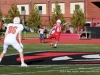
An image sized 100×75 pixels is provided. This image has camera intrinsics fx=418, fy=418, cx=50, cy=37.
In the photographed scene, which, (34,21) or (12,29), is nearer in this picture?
(12,29)

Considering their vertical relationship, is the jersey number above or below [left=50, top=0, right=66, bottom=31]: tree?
above

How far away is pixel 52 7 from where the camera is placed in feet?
200

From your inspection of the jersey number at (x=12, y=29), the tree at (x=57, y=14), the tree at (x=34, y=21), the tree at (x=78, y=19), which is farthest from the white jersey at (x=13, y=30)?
the tree at (x=34, y=21)

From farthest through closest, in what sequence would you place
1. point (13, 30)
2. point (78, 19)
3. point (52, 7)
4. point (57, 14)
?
point (52, 7)
point (57, 14)
point (78, 19)
point (13, 30)

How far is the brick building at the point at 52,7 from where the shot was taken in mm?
59000

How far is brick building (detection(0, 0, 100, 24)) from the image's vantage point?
194 feet

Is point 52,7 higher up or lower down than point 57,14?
higher up

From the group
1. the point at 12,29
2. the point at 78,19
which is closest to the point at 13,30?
the point at 12,29

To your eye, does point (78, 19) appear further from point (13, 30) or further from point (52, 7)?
point (13, 30)

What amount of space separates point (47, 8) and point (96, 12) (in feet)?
24.1

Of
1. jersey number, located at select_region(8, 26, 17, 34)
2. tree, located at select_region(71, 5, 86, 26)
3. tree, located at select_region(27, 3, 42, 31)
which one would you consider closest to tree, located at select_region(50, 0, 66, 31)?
tree, located at select_region(71, 5, 86, 26)

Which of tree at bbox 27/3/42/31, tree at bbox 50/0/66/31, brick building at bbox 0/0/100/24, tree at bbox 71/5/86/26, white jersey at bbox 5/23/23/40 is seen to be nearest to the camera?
white jersey at bbox 5/23/23/40

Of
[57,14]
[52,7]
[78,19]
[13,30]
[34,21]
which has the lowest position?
[34,21]

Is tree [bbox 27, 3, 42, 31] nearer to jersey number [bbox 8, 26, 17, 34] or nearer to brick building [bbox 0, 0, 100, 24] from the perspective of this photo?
brick building [bbox 0, 0, 100, 24]
